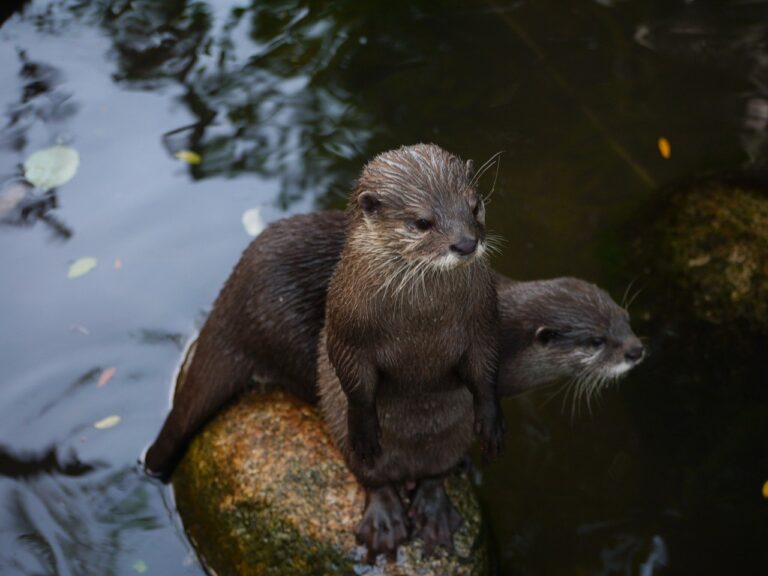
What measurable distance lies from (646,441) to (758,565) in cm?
Result: 61

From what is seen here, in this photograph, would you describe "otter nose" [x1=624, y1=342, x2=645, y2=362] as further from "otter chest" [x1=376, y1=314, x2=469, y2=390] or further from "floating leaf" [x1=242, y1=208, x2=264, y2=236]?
"floating leaf" [x1=242, y1=208, x2=264, y2=236]

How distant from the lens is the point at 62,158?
5078mm

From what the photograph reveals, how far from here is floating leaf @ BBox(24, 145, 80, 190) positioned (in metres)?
4.99

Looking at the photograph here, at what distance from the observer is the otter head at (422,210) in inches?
102

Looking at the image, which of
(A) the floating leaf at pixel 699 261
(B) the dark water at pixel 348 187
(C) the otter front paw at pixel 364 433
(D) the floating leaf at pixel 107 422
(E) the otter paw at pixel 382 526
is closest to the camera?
(C) the otter front paw at pixel 364 433

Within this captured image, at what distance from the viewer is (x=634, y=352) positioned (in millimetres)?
3516

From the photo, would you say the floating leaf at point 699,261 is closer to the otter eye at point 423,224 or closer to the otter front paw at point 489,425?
the otter front paw at point 489,425

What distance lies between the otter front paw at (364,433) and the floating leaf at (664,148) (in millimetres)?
2573

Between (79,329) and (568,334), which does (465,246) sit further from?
(79,329)

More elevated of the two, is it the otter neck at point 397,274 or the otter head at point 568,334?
the otter neck at point 397,274

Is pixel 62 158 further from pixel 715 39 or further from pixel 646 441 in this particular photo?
pixel 715 39

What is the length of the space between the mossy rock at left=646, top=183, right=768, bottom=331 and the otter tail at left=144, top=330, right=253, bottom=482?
191cm

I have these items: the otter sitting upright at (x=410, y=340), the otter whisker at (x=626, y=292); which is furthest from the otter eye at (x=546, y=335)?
the otter whisker at (x=626, y=292)

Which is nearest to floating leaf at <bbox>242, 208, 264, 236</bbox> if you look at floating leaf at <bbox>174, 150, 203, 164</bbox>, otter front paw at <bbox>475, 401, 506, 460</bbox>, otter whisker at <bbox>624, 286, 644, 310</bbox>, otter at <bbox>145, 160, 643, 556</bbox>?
floating leaf at <bbox>174, 150, 203, 164</bbox>
